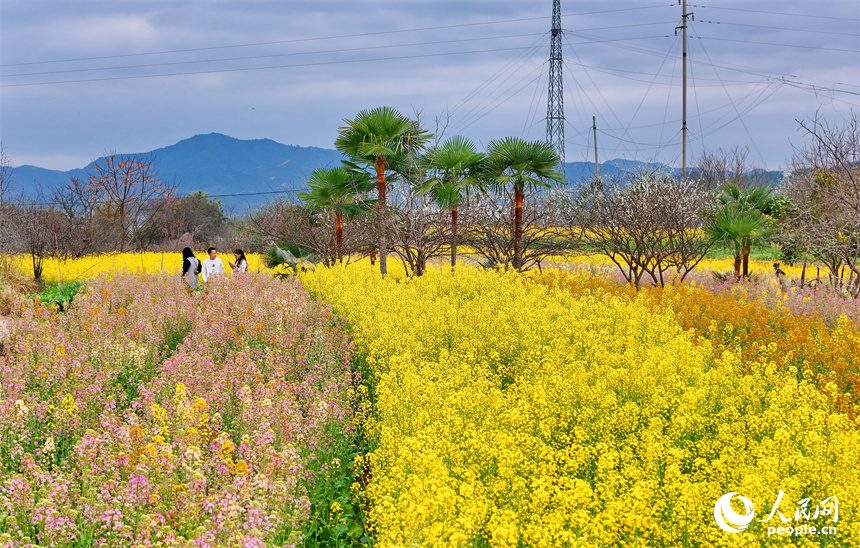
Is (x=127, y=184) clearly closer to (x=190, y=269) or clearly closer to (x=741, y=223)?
(x=190, y=269)

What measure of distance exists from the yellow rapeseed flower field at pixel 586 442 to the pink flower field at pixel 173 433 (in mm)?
621

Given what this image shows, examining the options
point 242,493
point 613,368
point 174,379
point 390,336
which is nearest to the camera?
point 242,493

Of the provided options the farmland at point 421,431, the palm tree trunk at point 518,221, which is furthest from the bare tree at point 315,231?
the farmland at point 421,431

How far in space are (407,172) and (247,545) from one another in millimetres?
19257

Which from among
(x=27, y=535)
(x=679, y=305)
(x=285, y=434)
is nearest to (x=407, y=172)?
(x=679, y=305)

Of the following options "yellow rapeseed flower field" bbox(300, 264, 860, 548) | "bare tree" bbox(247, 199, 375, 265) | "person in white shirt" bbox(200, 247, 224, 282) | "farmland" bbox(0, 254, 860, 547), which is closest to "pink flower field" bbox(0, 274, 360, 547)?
"farmland" bbox(0, 254, 860, 547)

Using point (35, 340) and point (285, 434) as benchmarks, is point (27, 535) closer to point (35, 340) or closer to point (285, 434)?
point (285, 434)

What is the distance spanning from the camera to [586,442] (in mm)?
6176

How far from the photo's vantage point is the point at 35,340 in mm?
8859
